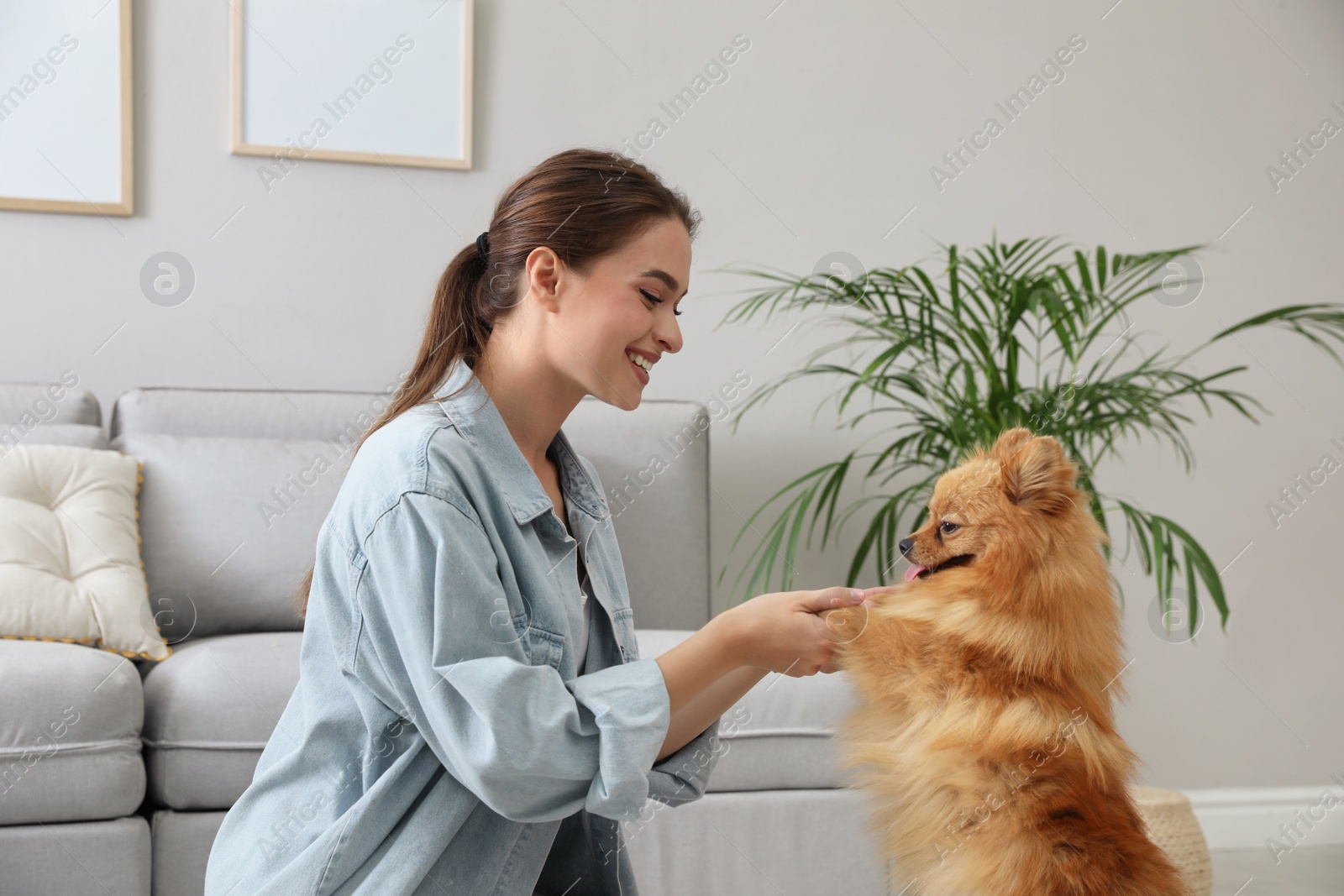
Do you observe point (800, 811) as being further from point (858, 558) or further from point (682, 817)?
point (858, 558)

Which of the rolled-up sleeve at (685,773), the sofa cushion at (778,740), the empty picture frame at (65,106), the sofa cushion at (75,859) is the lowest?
the sofa cushion at (75,859)

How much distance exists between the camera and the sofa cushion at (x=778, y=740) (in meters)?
1.89

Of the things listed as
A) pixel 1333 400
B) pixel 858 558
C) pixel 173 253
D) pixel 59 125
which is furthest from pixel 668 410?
pixel 1333 400

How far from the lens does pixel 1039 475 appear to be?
3.90 ft

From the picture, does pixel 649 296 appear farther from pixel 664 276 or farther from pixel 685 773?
pixel 685 773

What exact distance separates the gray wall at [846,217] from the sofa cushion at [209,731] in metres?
1.12

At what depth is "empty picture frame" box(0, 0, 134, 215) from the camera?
2.55 meters

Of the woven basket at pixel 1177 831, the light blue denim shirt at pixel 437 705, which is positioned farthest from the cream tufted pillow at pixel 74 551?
the woven basket at pixel 1177 831

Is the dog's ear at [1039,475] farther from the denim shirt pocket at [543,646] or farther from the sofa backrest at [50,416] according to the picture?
the sofa backrest at [50,416]

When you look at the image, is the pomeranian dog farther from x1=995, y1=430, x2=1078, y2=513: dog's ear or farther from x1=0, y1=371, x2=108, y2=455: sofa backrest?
x1=0, y1=371, x2=108, y2=455: sofa backrest

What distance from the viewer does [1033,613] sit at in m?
1.17

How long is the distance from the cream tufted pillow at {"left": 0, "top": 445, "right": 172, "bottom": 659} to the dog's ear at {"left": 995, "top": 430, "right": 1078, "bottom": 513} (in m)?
1.62

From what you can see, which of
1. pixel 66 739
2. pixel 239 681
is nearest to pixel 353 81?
pixel 239 681

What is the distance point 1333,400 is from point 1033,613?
8.44 feet
